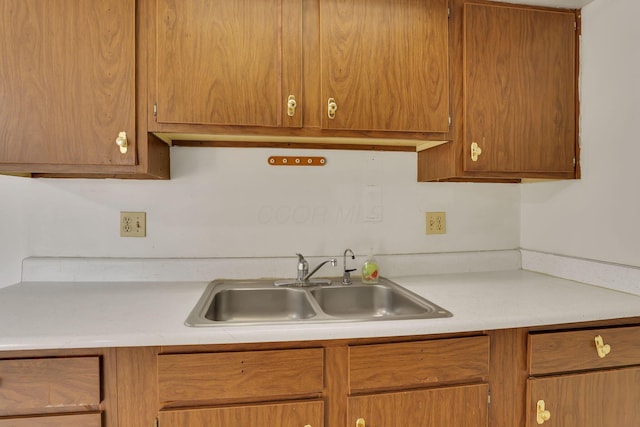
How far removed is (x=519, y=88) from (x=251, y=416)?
1.50m

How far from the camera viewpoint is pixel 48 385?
3.03ft

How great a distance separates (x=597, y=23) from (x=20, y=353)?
2243mm

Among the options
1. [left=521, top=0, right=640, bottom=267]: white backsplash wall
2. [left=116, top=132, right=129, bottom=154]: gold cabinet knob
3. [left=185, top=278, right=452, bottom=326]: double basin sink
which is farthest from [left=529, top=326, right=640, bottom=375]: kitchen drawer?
[left=116, top=132, right=129, bottom=154]: gold cabinet knob

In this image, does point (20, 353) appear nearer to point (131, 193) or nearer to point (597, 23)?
point (131, 193)

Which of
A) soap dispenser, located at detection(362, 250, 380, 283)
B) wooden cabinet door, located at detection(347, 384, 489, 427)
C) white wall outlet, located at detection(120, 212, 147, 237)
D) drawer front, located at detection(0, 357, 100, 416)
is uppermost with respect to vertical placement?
white wall outlet, located at detection(120, 212, 147, 237)

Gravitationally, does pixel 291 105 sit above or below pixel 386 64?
below

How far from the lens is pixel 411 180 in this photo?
168 cm

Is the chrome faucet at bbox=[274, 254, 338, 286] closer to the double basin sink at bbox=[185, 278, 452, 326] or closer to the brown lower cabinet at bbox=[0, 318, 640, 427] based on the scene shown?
the double basin sink at bbox=[185, 278, 452, 326]

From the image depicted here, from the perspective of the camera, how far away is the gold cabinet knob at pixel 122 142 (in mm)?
1180

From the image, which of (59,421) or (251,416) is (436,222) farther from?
(59,421)

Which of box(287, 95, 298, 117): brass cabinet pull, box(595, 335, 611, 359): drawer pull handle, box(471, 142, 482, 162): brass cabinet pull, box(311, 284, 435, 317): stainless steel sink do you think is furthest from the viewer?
box(311, 284, 435, 317): stainless steel sink

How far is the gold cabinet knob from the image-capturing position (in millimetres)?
1180

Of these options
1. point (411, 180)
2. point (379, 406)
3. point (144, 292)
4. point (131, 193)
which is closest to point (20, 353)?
point (144, 292)

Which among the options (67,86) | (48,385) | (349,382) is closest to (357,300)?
(349,382)
